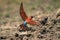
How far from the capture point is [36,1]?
17906mm

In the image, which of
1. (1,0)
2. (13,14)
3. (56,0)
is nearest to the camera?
(13,14)

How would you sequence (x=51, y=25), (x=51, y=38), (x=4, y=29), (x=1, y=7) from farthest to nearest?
(x=1, y=7)
(x=4, y=29)
(x=51, y=25)
(x=51, y=38)

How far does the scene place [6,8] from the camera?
17625 millimetres

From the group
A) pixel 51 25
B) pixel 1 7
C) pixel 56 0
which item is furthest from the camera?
pixel 1 7

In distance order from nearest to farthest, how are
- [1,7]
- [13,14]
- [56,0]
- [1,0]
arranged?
[13,14] → [56,0] → [1,7] → [1,0]

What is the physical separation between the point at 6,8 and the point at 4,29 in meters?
6.82

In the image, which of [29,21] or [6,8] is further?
[6,8]

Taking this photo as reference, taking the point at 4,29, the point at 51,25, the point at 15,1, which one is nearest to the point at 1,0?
the point at 15,1

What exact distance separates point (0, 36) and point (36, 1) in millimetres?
8212

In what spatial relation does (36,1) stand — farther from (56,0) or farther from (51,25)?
(51,25)

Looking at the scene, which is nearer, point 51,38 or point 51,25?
point 51,38

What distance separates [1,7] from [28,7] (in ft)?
7.00

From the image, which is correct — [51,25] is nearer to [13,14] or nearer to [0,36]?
[0,36]

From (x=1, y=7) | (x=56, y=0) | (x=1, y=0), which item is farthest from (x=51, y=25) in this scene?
(x=1, y=0)
